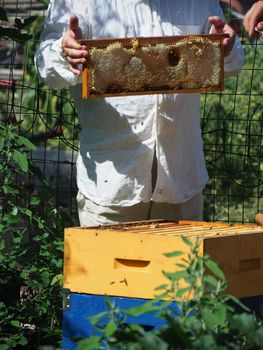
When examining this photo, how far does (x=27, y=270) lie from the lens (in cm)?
488

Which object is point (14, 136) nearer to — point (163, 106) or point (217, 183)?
point (163, 106)

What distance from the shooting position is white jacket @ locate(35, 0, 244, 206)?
444cm

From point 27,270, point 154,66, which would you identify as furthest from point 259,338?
point 27,270

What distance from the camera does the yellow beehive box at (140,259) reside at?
364 centimetres

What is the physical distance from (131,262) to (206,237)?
13.5 inches

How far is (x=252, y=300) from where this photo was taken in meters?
3.80

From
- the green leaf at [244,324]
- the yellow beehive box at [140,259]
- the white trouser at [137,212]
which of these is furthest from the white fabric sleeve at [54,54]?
the green leaf at [244,324]

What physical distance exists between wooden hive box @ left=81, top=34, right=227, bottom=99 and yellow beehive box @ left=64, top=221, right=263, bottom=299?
71 centimetres

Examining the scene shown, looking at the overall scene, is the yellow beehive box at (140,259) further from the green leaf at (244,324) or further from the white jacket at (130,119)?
the green leaf at (244,324)

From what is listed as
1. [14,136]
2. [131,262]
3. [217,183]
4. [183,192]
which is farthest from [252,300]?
[217,183]

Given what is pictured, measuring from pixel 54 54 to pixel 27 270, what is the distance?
112cm

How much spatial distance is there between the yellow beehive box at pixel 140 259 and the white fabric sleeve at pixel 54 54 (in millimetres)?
831

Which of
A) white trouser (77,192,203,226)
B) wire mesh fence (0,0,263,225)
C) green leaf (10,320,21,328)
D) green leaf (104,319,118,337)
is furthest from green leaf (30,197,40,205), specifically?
wire mesh fence (0,0,263,225)

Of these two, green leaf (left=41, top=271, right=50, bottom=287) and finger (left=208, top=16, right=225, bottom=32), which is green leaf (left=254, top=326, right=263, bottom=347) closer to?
finger (left=208, top=16, right=225, bottom=32)
